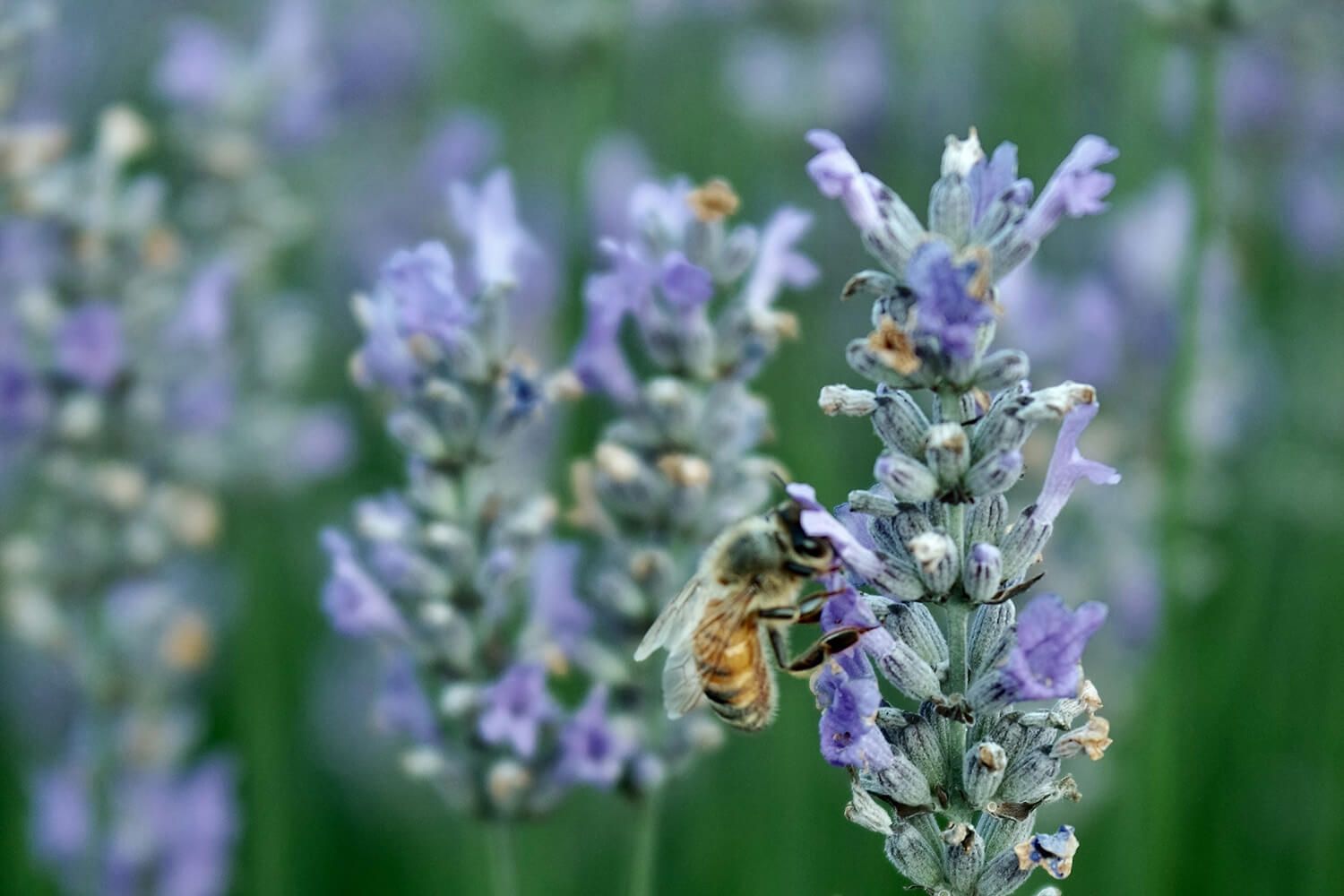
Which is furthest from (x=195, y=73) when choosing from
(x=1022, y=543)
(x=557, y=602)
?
(x=1022, y=543)

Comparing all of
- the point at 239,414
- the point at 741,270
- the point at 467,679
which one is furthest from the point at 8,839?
the point at 741,270

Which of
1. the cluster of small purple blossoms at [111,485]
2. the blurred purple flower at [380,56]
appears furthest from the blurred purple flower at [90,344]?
the blurred purple flower at [380,56]

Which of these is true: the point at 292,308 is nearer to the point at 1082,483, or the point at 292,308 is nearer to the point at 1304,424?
the point at 1082,483

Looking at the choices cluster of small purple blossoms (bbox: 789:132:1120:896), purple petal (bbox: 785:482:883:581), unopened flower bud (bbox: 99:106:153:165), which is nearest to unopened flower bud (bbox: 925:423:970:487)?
cluster of small purple blossoms (bbox: 789:132:1120:896)

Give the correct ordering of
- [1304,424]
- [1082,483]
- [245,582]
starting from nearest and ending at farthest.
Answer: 1. [245,582]
2. [1082,483]
3. [1304,424]

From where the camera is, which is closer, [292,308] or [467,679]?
[467,679]

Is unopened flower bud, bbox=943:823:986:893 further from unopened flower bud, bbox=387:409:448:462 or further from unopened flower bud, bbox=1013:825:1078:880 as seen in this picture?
unopened flower bud, bbox=387:409:448:462

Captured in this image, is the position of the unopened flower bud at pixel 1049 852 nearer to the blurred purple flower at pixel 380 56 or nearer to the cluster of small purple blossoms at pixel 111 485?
the cluster of small purple blossoms at pixel 111 485

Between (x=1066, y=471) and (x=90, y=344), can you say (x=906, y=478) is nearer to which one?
(x=1066, y=471)
